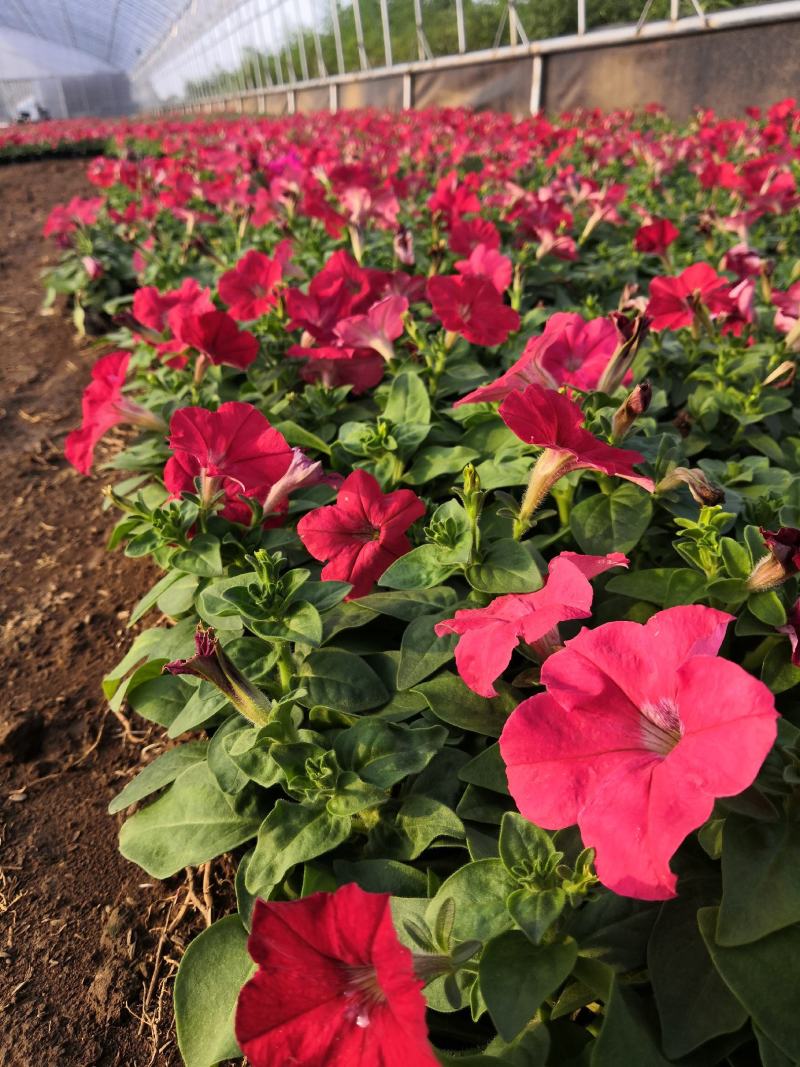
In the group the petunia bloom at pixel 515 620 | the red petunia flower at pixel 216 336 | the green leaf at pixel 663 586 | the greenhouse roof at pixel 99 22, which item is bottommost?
the green leaf at pixel 663 586

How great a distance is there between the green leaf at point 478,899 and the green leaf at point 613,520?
0.55 metres

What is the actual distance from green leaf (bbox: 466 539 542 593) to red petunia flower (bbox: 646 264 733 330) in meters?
0.84

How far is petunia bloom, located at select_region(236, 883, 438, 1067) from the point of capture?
638 mm

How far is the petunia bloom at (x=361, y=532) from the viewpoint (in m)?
1.23

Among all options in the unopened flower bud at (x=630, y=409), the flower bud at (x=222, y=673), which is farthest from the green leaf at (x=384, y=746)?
the unopened flower bud at (x=630, y=409)

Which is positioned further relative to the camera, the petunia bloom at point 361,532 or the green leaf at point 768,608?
the petunia bloom at point 361,532

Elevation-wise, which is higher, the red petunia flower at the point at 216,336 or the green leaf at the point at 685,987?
the red petunia flower at the point at 216,336

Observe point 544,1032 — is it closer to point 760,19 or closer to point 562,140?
point 562,140

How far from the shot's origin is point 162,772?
4.12 ft

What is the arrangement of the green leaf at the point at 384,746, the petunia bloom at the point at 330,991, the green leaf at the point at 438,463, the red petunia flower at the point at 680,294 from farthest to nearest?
the red petunia flower at the point at 680,294 → the green leaf at the point at 438,463 → the green leaf at the point at 384,746 → the petunia bloom at the point at 330,991

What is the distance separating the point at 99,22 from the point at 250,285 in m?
49.7

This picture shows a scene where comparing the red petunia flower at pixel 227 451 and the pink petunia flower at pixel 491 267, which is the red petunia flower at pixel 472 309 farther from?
the red petunia flower at pixel 227 451

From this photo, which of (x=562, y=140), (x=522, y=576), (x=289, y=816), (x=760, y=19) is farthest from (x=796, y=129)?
(x=289, y=816)

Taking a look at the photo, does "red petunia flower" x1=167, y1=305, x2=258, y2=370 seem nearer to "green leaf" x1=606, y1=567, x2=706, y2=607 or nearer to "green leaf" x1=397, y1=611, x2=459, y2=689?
"green leaf" x1=397, y1=611, x2=459, y2=689
